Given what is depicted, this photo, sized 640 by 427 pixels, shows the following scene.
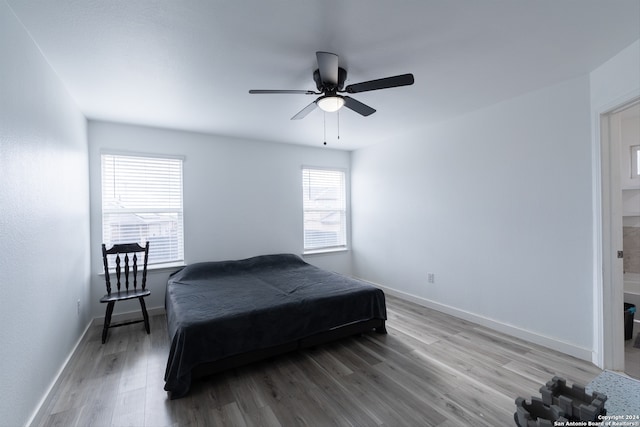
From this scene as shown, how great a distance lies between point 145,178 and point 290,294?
8.32 feet

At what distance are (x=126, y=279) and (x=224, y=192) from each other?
1.65 m

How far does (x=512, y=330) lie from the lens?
9.80 feet

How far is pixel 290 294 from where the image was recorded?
2.89m

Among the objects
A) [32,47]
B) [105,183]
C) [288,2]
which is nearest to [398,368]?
[288,2]

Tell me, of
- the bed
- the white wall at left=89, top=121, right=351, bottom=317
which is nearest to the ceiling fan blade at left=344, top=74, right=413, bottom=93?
the bed

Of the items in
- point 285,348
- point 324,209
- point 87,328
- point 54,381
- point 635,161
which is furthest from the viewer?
A: point 324,209

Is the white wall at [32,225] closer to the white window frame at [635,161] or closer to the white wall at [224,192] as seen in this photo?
the white wall at [224,192]

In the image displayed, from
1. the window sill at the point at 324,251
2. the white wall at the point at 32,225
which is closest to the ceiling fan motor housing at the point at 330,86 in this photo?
the white wall at the point at 32,225

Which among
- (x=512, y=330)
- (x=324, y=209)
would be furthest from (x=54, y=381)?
(x=512, y=330)

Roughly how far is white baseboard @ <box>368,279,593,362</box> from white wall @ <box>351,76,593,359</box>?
0.01 metres

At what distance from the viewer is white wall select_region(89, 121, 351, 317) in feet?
11.5

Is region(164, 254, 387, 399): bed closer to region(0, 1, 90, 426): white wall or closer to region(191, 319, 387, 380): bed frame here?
region(191, 319, 387, 380): bed frame

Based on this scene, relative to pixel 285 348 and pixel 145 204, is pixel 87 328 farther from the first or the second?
pixel 285 348

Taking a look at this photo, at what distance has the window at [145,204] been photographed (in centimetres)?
354
